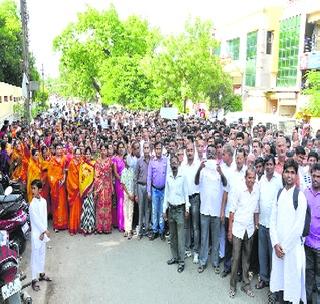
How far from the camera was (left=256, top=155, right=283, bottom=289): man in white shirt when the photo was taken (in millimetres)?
5703

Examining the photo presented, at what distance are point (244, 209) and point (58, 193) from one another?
4231 mm

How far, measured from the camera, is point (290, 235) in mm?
4922

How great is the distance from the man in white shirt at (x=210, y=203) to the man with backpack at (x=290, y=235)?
4.30 feet

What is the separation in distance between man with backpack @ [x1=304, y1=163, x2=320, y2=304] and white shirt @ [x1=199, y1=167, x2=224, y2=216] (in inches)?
59.4

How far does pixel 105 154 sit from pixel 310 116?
21.1 m

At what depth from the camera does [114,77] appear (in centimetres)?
2400

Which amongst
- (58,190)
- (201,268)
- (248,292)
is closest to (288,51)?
(58,190)

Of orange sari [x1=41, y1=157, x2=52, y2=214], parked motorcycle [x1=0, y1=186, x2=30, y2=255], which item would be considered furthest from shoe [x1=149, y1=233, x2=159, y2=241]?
orange sari [x1=41, y1=157, x2=52, y2=214]

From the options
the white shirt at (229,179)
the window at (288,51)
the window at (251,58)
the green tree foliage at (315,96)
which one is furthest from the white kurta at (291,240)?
the window at (251,58)

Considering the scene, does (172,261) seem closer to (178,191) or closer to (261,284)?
(178,191)

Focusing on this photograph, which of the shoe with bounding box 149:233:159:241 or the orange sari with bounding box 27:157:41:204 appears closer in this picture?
the shoe with bounding box 149:233:159:241

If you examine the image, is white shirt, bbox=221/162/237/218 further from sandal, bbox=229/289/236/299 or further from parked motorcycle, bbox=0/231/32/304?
parked motorcycle, bbox=0/231/32/304

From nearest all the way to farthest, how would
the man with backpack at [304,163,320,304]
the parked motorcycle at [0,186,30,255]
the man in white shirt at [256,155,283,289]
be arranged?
the man with backpack at [304,163,320,304] < the man in white shirt at [256,155,283,289] < the parked motorcycle at [0,186,30,255]

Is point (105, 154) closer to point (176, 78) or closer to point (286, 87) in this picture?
point (176, 78)
